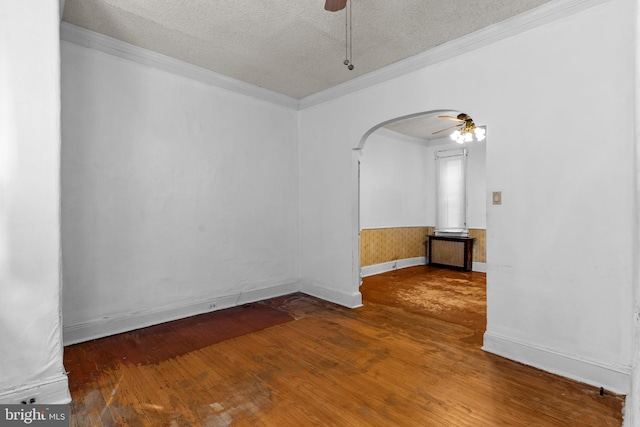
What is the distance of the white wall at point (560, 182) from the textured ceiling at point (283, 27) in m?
0.43

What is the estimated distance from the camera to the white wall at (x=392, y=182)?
257 inches

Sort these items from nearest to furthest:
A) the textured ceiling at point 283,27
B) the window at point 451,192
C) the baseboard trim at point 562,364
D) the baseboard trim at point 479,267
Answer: the baseboard trim at point 562,364 < the textured ceiling at point 283,27 < the baseboard trim at point 479,267 < the window at point 451,192

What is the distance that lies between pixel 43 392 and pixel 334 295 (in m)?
3.19

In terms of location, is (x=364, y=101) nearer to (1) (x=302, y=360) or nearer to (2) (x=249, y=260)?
(2) (x=249, y=260)

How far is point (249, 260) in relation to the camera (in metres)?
4.54

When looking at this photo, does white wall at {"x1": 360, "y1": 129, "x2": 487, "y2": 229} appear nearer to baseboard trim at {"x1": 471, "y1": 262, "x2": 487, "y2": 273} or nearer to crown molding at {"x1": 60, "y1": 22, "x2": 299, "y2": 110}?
baseboard trim at {"x1": 471, "y1": 262, "x2": 487, "y2": 273}

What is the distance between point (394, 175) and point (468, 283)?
8.90ft

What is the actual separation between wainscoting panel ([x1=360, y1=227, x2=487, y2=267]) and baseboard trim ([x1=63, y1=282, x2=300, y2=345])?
223cm

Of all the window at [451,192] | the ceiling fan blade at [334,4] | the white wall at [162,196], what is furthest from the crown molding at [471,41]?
the window at [451,192]

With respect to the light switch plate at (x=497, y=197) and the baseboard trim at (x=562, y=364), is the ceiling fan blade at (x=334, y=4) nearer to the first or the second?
the light switch plate at (x=497, y=197)

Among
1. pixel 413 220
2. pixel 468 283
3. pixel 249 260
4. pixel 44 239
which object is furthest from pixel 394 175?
pixel 44 239

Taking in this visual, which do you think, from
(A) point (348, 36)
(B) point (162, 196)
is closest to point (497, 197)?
(A) point (348, 36)

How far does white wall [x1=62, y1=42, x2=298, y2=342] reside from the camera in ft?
10.5

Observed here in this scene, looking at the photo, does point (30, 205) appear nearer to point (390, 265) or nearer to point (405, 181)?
point (390, 265)
